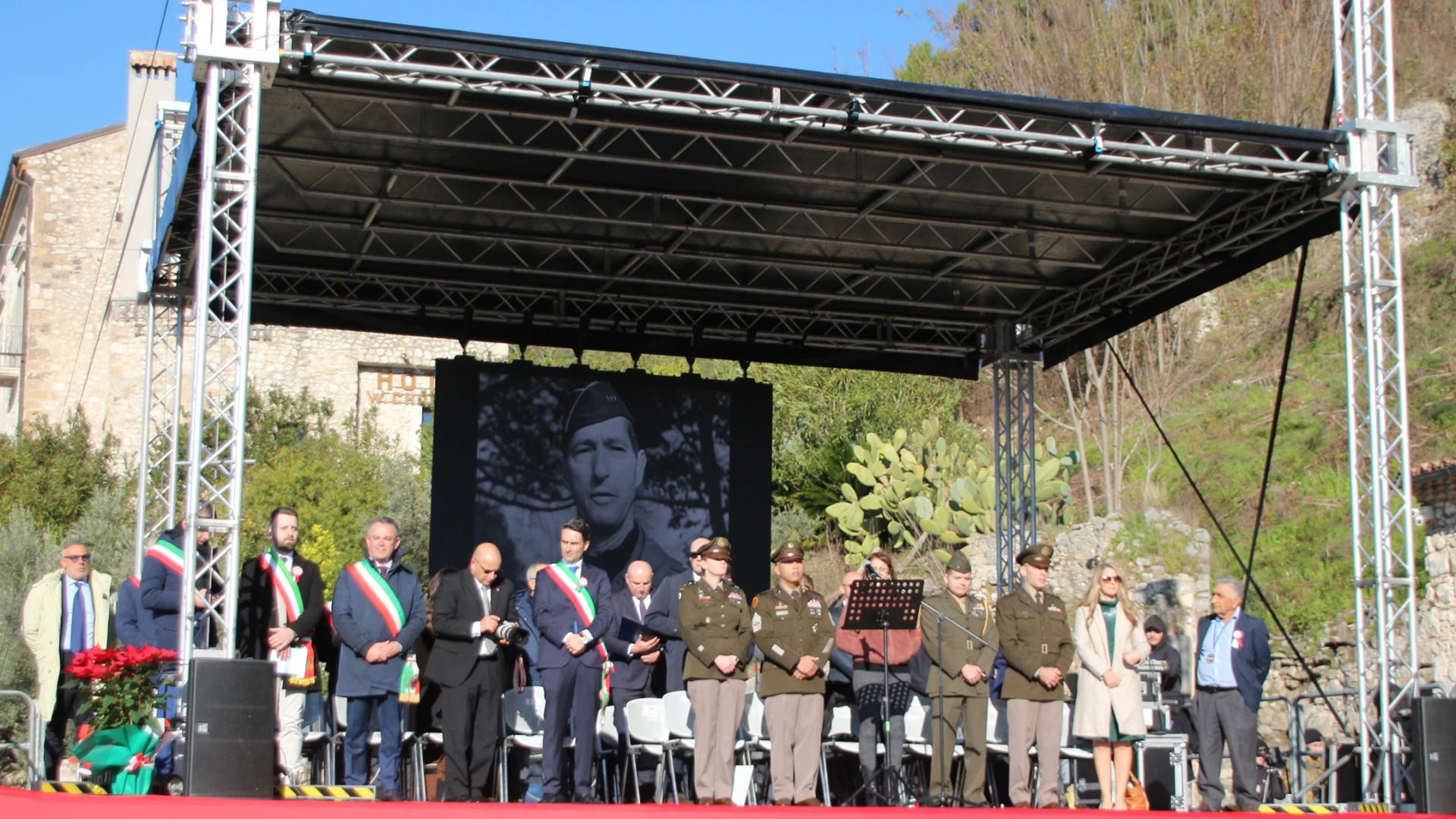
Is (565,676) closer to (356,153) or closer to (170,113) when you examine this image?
(356,153)

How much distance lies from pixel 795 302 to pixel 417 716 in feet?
20.2

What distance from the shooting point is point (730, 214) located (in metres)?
12.3

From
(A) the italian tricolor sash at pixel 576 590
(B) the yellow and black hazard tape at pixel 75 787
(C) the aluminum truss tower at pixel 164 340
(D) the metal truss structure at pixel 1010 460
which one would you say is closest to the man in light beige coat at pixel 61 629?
(B) the yellow and black hazard tape at pixel 75 787

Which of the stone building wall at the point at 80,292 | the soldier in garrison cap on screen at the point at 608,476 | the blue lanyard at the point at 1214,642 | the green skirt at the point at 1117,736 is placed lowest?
the green skirt at the point at 1117,736

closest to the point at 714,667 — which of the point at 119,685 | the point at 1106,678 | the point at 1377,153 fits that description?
the point at 1106,678

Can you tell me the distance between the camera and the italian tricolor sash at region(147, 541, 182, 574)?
918 centimetres

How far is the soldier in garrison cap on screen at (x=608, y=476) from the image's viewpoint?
13961 millimetres

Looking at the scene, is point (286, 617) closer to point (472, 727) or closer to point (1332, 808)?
point (472, 727)

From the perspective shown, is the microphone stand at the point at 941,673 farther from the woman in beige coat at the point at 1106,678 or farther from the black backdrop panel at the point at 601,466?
the black backdrop panel at the point at 601,466

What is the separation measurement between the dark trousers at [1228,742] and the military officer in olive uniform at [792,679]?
267 centimetres

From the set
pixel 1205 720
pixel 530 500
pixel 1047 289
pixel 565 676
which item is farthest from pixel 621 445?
pixel 1205 720

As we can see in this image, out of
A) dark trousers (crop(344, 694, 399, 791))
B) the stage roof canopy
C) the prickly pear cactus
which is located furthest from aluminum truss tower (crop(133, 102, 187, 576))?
the prickly pear cactus

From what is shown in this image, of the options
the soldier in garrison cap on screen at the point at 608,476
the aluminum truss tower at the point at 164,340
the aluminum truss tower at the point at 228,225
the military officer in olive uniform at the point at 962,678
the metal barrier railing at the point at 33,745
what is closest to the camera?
the aluminum truss tower at the point at 228,225

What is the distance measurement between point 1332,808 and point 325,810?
6.33 metres
